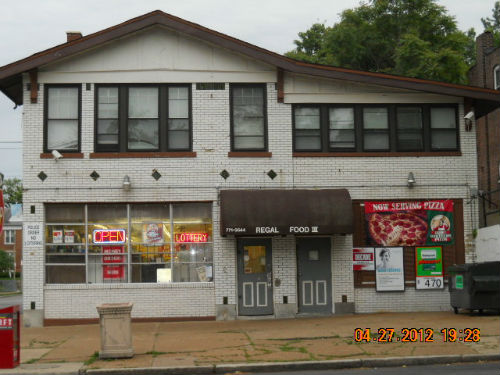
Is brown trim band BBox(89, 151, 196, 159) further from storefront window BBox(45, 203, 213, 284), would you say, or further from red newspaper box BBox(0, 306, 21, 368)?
red newspaper box BBox(0, 306, 21, 368)

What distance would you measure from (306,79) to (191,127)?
11.5 feet

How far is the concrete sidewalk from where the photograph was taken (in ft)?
42.3

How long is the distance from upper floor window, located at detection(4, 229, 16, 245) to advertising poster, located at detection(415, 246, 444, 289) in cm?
6382

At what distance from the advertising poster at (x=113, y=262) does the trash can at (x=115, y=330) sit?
6437mm

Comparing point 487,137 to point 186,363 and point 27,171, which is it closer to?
point 27,171

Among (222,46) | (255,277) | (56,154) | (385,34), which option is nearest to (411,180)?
(255,277)

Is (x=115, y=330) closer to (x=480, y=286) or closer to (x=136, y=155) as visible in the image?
(x=136, y=155)

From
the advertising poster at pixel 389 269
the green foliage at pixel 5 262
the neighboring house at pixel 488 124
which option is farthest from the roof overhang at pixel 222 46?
the green foliage at pixel 5 262

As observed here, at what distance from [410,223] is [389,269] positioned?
1.43 metres

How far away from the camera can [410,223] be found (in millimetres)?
20297

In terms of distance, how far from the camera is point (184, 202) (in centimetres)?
1983

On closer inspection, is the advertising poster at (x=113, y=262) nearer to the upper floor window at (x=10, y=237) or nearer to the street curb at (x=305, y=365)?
the street curb at (x=305, y=365)

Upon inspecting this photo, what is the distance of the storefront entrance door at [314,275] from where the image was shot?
65.4ft

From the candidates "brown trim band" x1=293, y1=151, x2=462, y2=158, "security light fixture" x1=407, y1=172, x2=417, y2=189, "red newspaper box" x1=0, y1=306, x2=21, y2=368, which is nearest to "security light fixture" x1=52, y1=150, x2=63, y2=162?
"brown trim band" x1=293, y1=151, x2=462, y2=158
